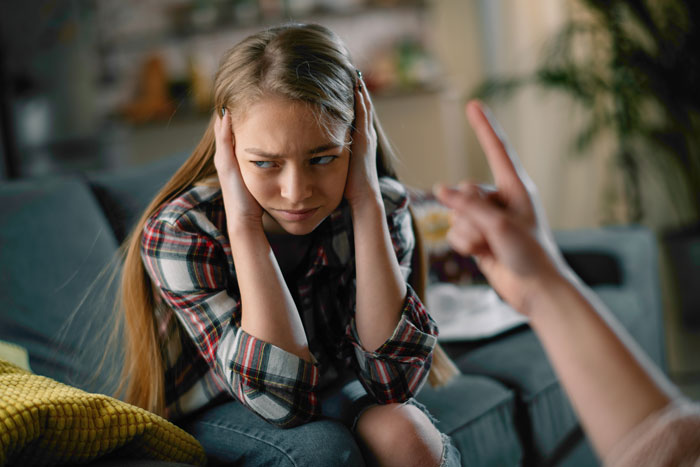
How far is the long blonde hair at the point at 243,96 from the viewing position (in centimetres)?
95

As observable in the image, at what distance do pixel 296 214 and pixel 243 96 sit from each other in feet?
0.61

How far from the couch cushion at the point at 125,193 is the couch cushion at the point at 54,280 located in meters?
0.06

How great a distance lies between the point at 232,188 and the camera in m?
0.97

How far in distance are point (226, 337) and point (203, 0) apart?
300 centimetres

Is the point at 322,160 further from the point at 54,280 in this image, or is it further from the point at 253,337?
the point at 54,280

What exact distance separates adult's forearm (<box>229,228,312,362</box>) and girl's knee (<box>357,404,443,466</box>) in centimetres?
13

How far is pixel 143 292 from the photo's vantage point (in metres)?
1.05

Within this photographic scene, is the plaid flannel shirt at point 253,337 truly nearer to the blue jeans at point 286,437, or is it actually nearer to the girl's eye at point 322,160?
the blue jeans at point 286,437

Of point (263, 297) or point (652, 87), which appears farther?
point (652, 87)

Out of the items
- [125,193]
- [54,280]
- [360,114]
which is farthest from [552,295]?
[125,193]

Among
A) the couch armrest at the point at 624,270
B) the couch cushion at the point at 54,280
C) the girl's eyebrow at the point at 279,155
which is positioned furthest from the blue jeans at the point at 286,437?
the couch armrest at the point at 624,270

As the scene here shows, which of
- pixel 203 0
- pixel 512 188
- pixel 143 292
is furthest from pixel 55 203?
pixel 203 0

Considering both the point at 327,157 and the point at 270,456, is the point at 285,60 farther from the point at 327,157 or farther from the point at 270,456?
the point at 270,456

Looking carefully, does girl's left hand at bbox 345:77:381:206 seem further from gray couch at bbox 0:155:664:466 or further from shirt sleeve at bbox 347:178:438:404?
gray couch at bbox 0:155:664:466
